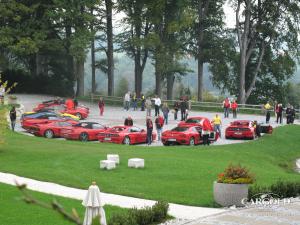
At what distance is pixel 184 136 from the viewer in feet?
110

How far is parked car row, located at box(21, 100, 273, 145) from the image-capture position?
3391cm

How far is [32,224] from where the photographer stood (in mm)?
12258

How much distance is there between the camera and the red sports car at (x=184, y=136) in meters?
33.7

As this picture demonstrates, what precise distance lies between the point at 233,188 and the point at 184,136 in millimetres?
18138

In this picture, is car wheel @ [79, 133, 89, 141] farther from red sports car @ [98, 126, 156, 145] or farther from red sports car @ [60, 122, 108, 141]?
red sports car @ [98, 126, 156, 145]

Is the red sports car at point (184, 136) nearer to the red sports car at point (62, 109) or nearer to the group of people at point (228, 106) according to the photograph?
the group of people at point (228, 106)

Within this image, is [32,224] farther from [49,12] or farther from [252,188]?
[49,12]

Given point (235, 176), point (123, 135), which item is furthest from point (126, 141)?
point (235, 176)

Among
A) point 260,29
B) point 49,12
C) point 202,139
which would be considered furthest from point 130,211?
point 260,29

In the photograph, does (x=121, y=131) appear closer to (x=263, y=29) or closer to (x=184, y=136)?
(x=184, y=136)

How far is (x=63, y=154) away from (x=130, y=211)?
12828 millimetres

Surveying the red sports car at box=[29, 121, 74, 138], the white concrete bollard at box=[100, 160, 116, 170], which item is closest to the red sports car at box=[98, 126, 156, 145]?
the red sports car at box=[29, 121, 74, 138]

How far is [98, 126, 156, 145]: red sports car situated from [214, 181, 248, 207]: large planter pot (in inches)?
727

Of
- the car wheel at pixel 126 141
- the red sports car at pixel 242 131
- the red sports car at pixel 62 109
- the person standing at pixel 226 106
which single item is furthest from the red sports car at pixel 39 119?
the person standing at pixel 226 106
